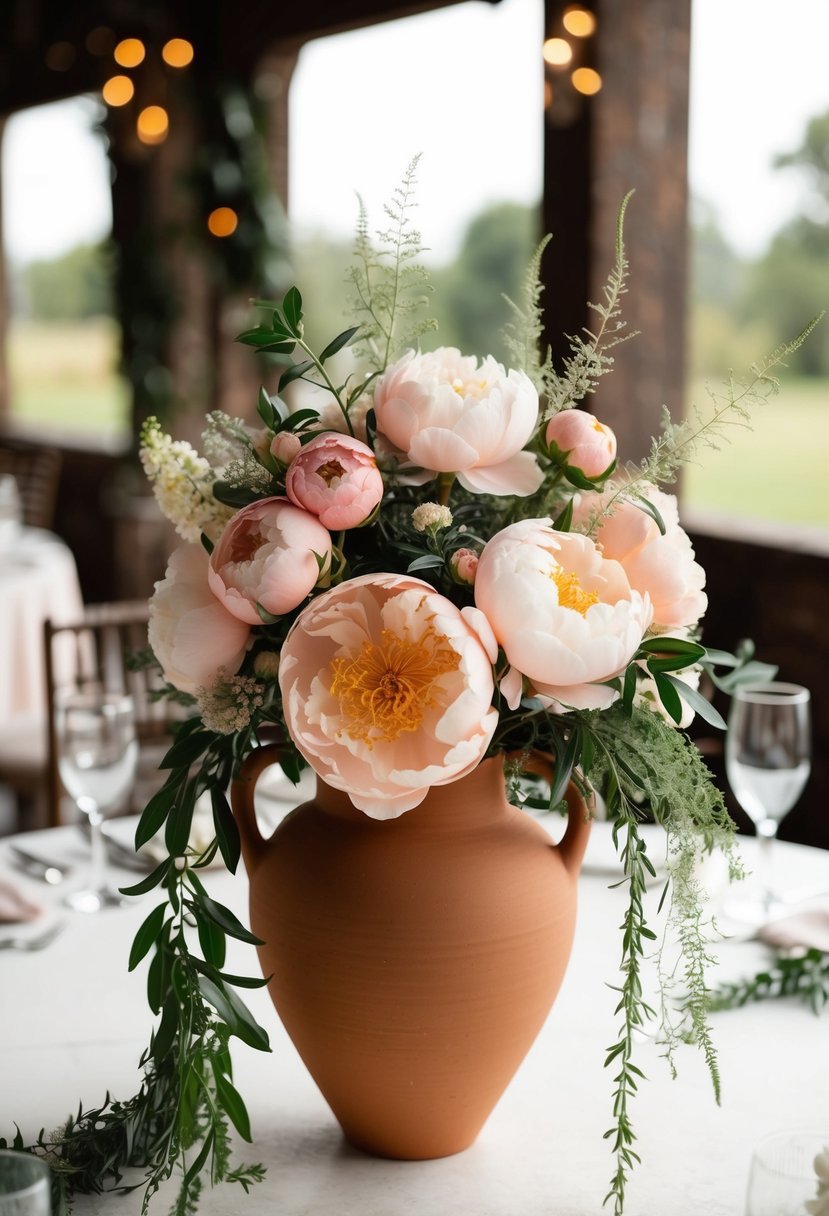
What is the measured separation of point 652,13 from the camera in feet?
11.8

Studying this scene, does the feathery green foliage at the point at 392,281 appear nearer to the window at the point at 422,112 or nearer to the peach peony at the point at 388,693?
the peach peony at the point at 388,693

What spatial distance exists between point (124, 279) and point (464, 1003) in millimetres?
5272

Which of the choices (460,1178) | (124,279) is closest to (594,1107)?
(460,1178)

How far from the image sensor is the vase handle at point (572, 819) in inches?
36.9

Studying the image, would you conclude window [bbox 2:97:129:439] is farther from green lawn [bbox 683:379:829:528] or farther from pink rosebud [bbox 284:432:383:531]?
pink rosebud [bbox 284:432:383:531]

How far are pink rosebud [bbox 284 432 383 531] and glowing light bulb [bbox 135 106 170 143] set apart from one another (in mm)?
4424

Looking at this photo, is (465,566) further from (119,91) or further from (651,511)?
(119,91)

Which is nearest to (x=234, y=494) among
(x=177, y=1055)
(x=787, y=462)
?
(x=177, y=1055)

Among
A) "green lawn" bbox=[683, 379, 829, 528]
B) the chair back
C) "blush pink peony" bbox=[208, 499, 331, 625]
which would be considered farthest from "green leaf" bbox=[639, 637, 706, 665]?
"green lawn" bbox=[683, 379, 829, 528]

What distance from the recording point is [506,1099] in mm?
1063

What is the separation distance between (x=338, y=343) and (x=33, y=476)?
16.2 ft

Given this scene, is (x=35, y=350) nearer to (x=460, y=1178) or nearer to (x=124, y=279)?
(x=124, y=279)

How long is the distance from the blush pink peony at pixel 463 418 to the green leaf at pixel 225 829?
0.92 feet

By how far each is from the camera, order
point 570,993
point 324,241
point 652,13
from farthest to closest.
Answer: point 324,241
point 652,13
point 570,993
